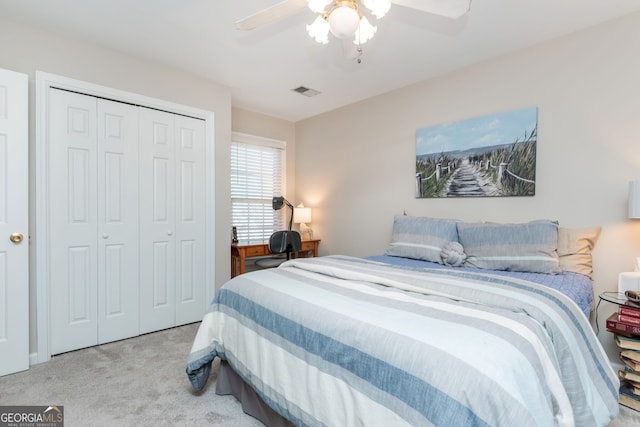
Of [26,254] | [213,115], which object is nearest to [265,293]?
[26,254]

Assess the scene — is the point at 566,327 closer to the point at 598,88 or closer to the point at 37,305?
the point at 598,88

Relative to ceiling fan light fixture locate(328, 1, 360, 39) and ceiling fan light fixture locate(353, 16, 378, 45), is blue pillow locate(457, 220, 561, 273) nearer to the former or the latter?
ceiling fan light fixture locate(353, 16, 378, 45)

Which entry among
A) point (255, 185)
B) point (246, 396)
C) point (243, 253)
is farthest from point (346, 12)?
point (255, 185)

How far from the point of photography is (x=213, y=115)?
328 centimetres

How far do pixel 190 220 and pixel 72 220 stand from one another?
93 centimetres

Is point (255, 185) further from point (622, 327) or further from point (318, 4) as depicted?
point (622, 327)

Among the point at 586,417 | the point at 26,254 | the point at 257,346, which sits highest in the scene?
the point at 26,254

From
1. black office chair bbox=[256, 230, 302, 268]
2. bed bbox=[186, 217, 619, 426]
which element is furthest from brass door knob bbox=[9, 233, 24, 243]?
black office chair bbox=[256, 230, 302, 268]

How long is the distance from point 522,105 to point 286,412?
2.72 metres

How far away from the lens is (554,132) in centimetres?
244

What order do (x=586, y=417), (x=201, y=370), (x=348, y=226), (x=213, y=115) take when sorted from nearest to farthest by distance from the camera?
(x=586, y=417)
(x=201, y=370)
(x=213, y=115)
(x=348, y=226)

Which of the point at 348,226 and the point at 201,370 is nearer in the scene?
the point at 201,370

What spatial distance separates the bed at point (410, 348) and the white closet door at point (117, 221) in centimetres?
134

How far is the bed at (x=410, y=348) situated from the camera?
92 cm
